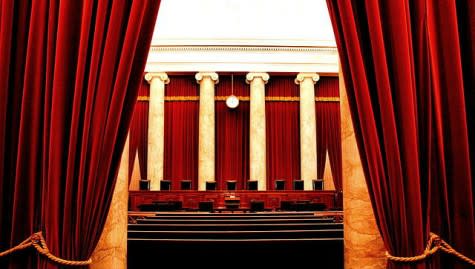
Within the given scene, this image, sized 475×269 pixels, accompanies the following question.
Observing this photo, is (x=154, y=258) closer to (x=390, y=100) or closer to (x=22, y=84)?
(x=22, y=84)

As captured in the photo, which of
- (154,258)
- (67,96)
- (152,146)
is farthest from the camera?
(152,146)

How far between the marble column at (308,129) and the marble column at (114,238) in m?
10.2

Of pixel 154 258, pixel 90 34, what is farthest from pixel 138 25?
pixel 154 258

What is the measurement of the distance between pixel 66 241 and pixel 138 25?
120cm

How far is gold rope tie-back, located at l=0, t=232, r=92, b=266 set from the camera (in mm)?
1977

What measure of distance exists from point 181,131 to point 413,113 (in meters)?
11.4

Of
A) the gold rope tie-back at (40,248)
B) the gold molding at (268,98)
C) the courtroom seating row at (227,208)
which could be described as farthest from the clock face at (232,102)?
the gold rope tie-back at (40,248)

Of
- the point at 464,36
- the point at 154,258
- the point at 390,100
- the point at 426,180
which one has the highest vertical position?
the point at 464,36

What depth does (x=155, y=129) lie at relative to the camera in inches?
481

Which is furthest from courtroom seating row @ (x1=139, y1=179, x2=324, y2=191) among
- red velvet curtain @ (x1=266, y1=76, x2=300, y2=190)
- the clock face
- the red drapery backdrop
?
the red drapery backdrop

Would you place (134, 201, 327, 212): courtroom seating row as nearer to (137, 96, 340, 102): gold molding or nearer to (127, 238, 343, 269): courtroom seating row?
(137, 96, 340, 102): gold molding

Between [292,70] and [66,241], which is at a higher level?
[292,70]

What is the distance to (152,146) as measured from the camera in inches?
480

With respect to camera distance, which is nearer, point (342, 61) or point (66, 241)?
point (66, 241)
